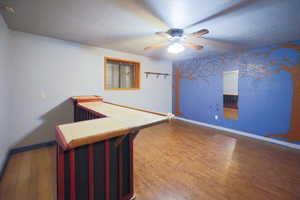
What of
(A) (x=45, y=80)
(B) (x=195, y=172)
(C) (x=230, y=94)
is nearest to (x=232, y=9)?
(B) (x=195, y=172)

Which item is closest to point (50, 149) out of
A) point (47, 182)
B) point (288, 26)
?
point (47, 182)

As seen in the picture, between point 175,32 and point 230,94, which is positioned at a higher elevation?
point 175,32

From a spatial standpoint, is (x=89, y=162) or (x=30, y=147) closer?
(x=89, y=162)

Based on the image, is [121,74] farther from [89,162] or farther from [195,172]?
[89,162]

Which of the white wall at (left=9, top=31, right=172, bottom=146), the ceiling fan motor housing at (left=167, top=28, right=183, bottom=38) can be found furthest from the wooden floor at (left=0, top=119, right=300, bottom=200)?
the ceiling fan motor housing at (left=167, top=28, right=183, bottom=38)

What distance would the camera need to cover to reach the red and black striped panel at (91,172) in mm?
822

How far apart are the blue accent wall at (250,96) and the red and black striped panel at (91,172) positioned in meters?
3.55

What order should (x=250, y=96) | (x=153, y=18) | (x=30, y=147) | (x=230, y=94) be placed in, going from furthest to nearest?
(x=230, y=94)
(x=250, y=96)
(x=30, y=147)
(x=153, y=18)

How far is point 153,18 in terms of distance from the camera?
1.88 metres

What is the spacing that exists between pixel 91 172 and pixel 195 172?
1561mm

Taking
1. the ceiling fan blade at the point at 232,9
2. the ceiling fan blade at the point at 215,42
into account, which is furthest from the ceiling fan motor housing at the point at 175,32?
the ceiling fan blade at the point at 215,42

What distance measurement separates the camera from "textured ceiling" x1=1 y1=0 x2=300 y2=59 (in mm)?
1566

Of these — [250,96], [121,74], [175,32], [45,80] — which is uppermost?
[175,32]

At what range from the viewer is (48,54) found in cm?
263
